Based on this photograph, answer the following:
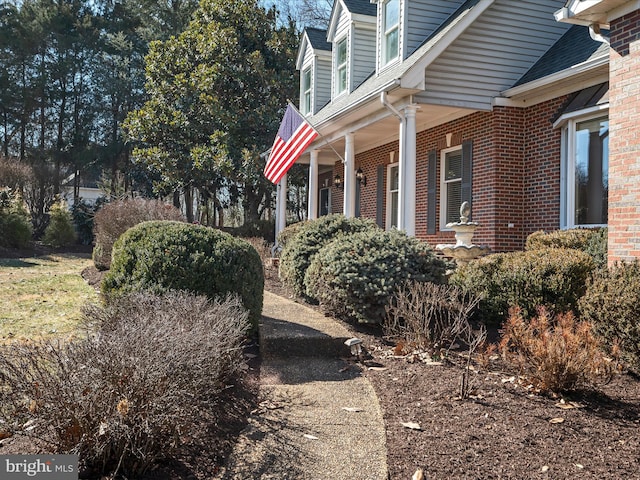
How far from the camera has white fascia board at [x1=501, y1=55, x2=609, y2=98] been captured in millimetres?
7712

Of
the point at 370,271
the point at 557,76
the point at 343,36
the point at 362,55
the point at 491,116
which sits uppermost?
the point at 343,36

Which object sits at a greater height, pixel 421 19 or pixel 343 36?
pixel 343 36

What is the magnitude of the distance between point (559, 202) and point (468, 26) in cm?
348

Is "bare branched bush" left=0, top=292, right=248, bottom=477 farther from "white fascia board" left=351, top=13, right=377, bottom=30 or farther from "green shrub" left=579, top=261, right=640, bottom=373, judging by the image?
"white fascia board" left=351, top=13, right=377, bottom=30

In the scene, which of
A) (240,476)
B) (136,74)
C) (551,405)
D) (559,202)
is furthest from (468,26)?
(136,74)

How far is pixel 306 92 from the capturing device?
17125mm

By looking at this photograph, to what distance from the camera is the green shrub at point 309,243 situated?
25.0ft

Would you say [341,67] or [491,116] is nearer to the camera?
[491,116]

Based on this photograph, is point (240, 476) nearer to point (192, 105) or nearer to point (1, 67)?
point (192, 105)

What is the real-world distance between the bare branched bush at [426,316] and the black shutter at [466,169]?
15.8 ft

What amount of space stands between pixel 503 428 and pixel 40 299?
7027 millimetres

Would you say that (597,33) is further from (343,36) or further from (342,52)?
(342,52)

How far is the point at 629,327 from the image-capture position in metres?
4.04

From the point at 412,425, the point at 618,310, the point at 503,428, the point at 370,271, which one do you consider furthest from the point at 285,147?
the point at 503,428
